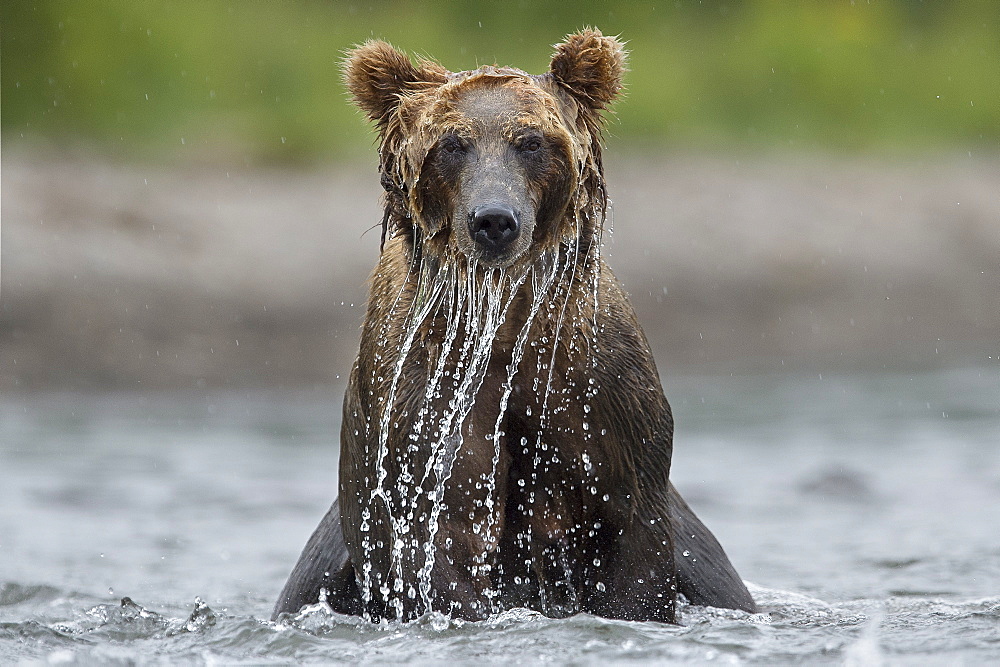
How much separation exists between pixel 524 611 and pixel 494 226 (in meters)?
1.25

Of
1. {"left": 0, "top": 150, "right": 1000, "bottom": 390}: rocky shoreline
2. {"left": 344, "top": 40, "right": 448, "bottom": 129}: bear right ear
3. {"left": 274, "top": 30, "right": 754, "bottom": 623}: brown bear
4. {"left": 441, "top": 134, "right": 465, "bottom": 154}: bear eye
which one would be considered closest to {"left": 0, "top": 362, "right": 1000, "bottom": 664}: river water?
{"left": 274, "top": 30, "right": 754, "bottom": 623}: brown bear

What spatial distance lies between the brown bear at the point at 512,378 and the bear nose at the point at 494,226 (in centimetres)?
12

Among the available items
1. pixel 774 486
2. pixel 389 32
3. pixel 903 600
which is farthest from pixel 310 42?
pixel 903 600

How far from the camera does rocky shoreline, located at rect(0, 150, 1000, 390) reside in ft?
45.1

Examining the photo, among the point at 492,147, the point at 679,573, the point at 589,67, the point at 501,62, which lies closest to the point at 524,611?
the point at 679,573

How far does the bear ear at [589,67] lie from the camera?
451cm

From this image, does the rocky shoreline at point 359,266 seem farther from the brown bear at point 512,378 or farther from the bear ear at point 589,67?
the bear ear at point 589,67

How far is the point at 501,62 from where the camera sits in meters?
17.1

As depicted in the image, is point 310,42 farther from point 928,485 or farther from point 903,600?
point 903,600

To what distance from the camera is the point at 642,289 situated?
49.9 feet

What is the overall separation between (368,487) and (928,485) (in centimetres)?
549

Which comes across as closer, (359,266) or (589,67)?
(589,67)

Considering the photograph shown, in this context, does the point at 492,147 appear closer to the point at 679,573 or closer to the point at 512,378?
the point at 512,378

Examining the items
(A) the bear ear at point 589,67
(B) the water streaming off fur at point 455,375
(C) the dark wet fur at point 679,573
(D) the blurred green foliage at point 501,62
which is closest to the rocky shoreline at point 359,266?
(D) the blurred green foliage at point 501,62
